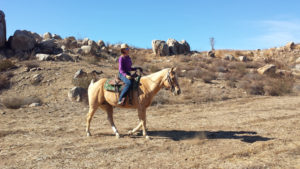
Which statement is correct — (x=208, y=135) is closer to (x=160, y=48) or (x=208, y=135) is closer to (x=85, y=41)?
(x=160, y=48)

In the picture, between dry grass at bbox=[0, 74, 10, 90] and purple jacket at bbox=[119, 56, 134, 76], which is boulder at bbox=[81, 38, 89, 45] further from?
purple jacket at bbox=[119, 56, 134, 76]

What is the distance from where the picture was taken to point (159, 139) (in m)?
6.54

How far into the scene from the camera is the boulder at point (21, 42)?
2145cm

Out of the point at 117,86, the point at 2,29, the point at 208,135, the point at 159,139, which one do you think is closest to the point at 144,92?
the point at 117,86

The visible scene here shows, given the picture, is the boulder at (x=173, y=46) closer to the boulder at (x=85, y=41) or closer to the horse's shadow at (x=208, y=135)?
the boulder at (x=85, y=41)

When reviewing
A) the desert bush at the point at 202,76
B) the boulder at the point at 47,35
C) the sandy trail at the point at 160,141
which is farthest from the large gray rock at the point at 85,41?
the sandy trail at the point at 160,141

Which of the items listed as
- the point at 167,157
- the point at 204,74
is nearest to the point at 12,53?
the point at 204,74

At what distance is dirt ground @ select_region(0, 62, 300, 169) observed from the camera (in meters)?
5.01

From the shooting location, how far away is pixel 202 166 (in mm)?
4766

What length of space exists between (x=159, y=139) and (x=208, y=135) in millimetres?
1642

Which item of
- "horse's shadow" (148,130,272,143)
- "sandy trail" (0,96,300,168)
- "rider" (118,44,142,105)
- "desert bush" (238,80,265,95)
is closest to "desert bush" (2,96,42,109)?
"sandy trail" (0,96,300,168)

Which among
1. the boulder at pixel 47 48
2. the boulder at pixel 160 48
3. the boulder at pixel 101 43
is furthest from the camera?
the boulder at pixel 160 48

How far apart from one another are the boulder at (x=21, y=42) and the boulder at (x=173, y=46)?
19.1 metres

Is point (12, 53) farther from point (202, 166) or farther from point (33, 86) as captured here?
point (202, 166)
